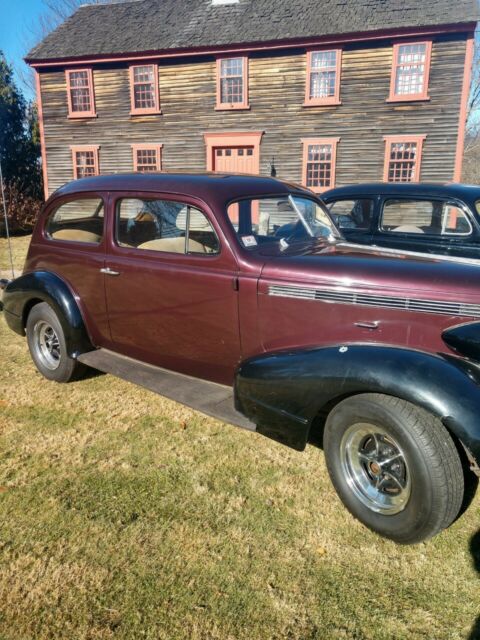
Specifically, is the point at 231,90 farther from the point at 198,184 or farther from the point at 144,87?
the point at 198,184

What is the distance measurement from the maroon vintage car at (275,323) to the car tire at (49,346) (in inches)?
0.7

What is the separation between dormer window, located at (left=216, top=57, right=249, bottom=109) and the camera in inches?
720

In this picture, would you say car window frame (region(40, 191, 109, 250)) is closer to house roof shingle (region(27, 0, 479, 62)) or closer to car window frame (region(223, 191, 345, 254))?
car window frame (region(223, 191, 345, 254))

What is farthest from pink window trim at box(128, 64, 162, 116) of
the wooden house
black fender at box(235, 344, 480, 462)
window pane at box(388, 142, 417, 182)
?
black fender at box(235, 344, 480, 462)

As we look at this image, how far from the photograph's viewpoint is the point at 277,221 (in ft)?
12.7

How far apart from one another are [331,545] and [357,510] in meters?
0.27

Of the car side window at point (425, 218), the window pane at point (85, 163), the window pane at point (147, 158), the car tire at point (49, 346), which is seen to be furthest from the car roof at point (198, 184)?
the window pane at point (85, 163)

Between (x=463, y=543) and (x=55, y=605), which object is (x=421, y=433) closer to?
(x=463, y=543)

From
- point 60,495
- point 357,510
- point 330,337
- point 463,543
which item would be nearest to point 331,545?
point 357,510

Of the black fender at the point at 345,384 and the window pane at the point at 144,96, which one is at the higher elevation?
the window pane at the point at 144,96

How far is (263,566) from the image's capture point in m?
2.45

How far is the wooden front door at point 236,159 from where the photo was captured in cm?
1878

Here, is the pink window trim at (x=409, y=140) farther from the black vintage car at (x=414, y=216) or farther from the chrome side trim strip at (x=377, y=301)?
the chrome side trim strip at (x=377, y=301)

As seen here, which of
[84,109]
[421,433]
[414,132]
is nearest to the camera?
[421,433]
